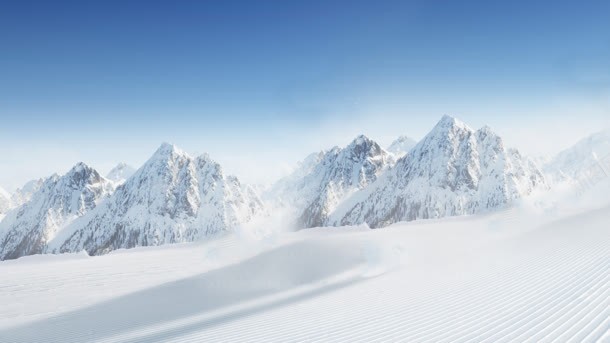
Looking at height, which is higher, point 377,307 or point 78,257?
point 78,257

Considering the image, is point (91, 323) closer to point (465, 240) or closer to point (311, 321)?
point (311, 321)

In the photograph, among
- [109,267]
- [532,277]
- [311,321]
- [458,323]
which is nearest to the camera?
[458,323]

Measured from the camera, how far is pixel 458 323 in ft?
44.6

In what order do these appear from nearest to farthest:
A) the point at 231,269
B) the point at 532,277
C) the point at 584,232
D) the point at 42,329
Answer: the point at 532,277
the point at 42,329
the point at 584,232
the point at 231,269

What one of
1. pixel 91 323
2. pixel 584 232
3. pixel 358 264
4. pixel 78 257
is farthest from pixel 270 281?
pixel 78 257

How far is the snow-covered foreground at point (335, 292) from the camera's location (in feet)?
45.2

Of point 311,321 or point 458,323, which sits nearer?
point 458,323

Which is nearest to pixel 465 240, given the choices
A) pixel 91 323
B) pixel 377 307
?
pixel 377 307

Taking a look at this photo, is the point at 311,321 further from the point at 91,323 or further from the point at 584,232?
the point at 584,232

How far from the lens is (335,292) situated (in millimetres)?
27031

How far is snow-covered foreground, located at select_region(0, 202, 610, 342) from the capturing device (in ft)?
45.2

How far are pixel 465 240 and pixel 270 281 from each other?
82.9ft

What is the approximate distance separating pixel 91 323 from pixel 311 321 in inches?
677

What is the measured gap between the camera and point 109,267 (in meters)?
45.8
